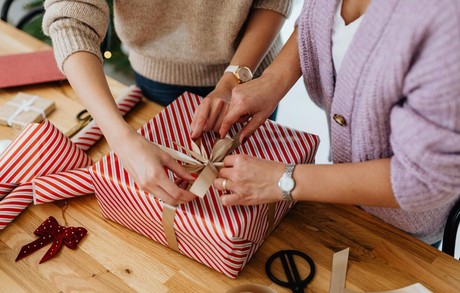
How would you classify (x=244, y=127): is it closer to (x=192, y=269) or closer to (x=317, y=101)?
(x=317, y=101)

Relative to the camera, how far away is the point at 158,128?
1.22 m

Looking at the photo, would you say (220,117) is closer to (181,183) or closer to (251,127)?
(251,127)

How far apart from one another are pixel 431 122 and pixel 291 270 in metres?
0.45

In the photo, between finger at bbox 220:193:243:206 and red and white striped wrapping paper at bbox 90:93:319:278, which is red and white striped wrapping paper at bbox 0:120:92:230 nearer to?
red and white striped wrapping paper at bbox 90:93:319:278

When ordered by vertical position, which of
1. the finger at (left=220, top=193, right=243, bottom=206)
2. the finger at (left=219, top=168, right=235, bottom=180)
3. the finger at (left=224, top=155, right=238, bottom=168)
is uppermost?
the finger at (left=224, top=155, right=238, bottom=168)

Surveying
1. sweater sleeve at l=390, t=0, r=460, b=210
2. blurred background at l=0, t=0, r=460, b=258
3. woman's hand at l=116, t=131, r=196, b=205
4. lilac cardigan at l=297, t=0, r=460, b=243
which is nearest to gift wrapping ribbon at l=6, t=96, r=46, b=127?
woman's hand at l=116, t=131, r=196, b=205

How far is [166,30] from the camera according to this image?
1.45 m

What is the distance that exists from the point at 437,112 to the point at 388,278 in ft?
1.43

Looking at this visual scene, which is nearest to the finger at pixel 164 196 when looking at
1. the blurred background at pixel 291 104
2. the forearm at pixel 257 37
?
the forearm at pixel 257 37

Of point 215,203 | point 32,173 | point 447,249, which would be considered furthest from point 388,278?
point 32,173

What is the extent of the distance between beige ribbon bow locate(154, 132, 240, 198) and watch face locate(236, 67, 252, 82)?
0.70ft

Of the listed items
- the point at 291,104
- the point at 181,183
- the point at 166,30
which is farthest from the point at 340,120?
the point at 291,104

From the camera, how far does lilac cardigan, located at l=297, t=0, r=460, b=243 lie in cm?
80

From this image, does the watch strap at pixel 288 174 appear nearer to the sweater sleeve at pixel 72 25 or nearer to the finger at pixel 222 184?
the finger at pixel 222 184
